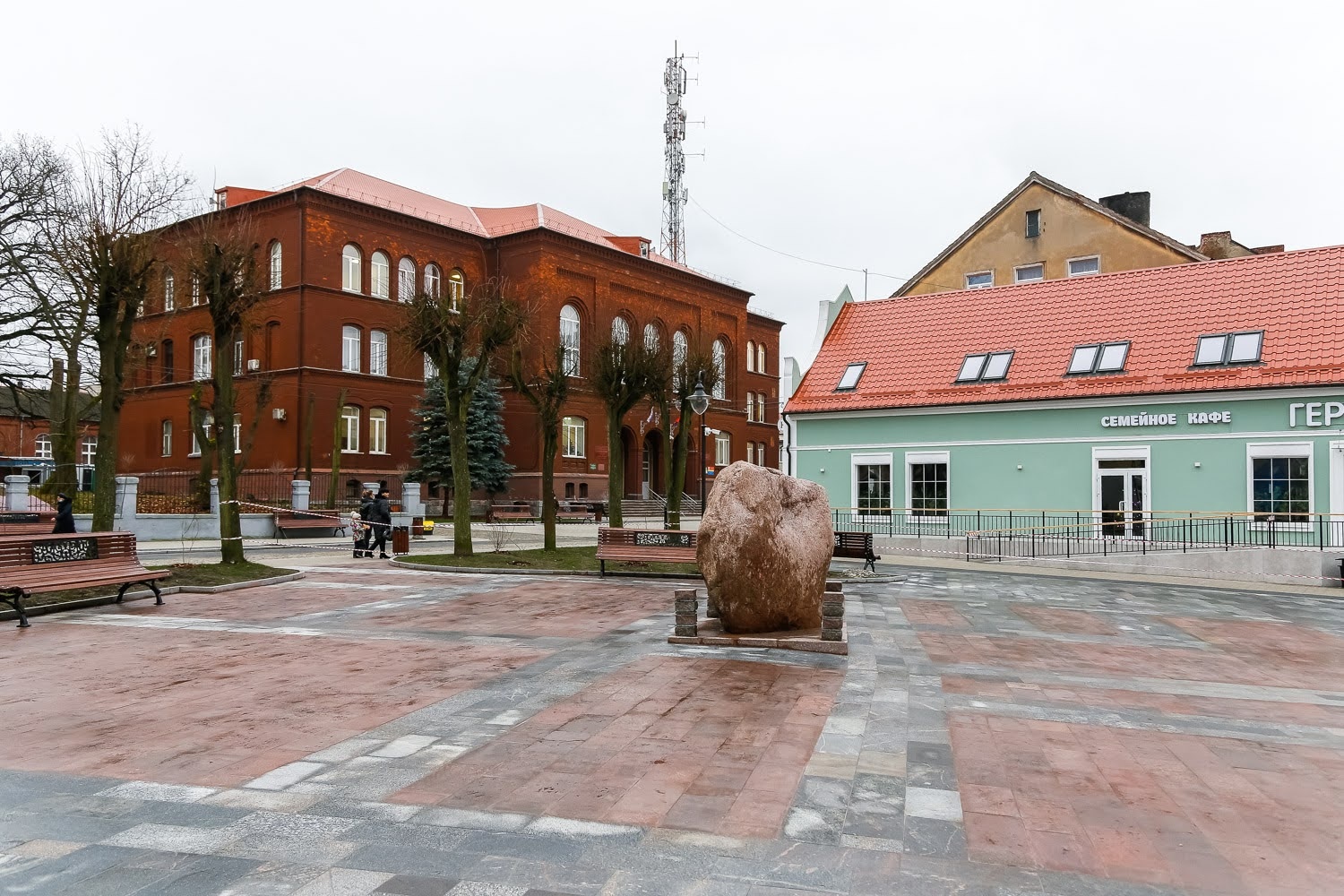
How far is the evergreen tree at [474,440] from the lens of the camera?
4131 centimetres

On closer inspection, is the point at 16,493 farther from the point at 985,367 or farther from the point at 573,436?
the point at 985,367

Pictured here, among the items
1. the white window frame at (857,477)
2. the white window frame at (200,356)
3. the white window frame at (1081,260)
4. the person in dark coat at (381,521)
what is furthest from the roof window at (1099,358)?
the white window frame at (200,356)

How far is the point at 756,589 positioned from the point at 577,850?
5.77 meters

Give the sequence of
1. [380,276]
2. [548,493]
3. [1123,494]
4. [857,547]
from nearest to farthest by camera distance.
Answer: [857,547], [548,493], [1123,494], [380,276]

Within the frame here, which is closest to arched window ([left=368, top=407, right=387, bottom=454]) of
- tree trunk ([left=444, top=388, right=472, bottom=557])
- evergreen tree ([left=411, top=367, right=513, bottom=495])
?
evergreen tree ([left=411, top=367, right=513, bottom=495])

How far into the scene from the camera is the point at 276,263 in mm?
42406

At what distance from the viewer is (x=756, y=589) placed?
9992mm

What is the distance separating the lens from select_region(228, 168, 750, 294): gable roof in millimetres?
44969

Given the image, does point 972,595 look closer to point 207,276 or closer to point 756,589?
point 756,589

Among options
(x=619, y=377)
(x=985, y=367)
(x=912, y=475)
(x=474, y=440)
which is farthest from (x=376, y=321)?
(x=985, y=367)

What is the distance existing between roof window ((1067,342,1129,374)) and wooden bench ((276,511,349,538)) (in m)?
23.1

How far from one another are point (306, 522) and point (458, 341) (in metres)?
13.2

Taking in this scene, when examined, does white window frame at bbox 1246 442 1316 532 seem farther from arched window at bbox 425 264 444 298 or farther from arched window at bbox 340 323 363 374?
arched window at bbox 425 264 444 298

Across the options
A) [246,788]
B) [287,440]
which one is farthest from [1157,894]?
[287,440]
